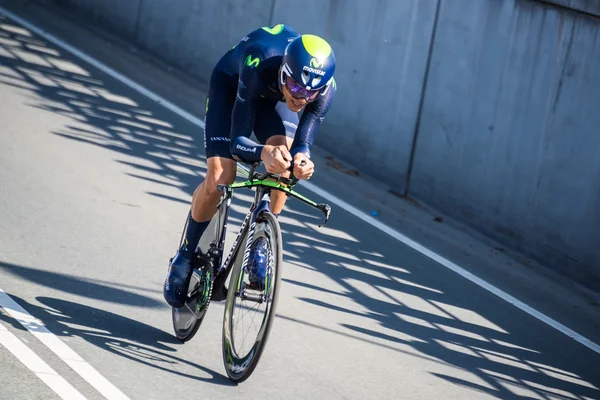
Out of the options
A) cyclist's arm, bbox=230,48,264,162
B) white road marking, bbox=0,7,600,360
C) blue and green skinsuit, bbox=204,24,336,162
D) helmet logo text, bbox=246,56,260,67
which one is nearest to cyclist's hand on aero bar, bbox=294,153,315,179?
blue and green skinsuit, bbox=204,24,336,162

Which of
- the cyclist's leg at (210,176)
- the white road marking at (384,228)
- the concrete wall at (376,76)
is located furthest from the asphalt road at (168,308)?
the concrete wall at (376,76)

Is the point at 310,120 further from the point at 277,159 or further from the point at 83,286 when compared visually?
the point at 83,286

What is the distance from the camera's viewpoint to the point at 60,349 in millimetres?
5984

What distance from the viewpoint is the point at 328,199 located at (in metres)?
10.6

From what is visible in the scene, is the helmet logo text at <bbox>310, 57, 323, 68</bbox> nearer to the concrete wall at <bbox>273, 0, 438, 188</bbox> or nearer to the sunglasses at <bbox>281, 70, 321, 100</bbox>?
the sunglasses at <bbox>281, 70, 321, 100</bbox>

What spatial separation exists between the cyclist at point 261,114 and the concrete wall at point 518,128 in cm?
377

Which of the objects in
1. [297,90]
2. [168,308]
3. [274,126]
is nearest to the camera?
[297,90]

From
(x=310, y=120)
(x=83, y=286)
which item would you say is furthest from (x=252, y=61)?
(x=83, y=286)

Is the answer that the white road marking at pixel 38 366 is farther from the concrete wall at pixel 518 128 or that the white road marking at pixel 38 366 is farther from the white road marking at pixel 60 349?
the concrete wall at pixel 518 128

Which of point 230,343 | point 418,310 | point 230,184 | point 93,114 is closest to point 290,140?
point 230,184

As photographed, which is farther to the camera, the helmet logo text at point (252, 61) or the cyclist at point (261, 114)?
the helmet logo text at point (252, 61)

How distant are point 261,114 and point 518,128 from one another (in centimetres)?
420

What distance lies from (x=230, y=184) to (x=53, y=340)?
1363mm

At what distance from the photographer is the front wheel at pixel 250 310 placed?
220 inches
